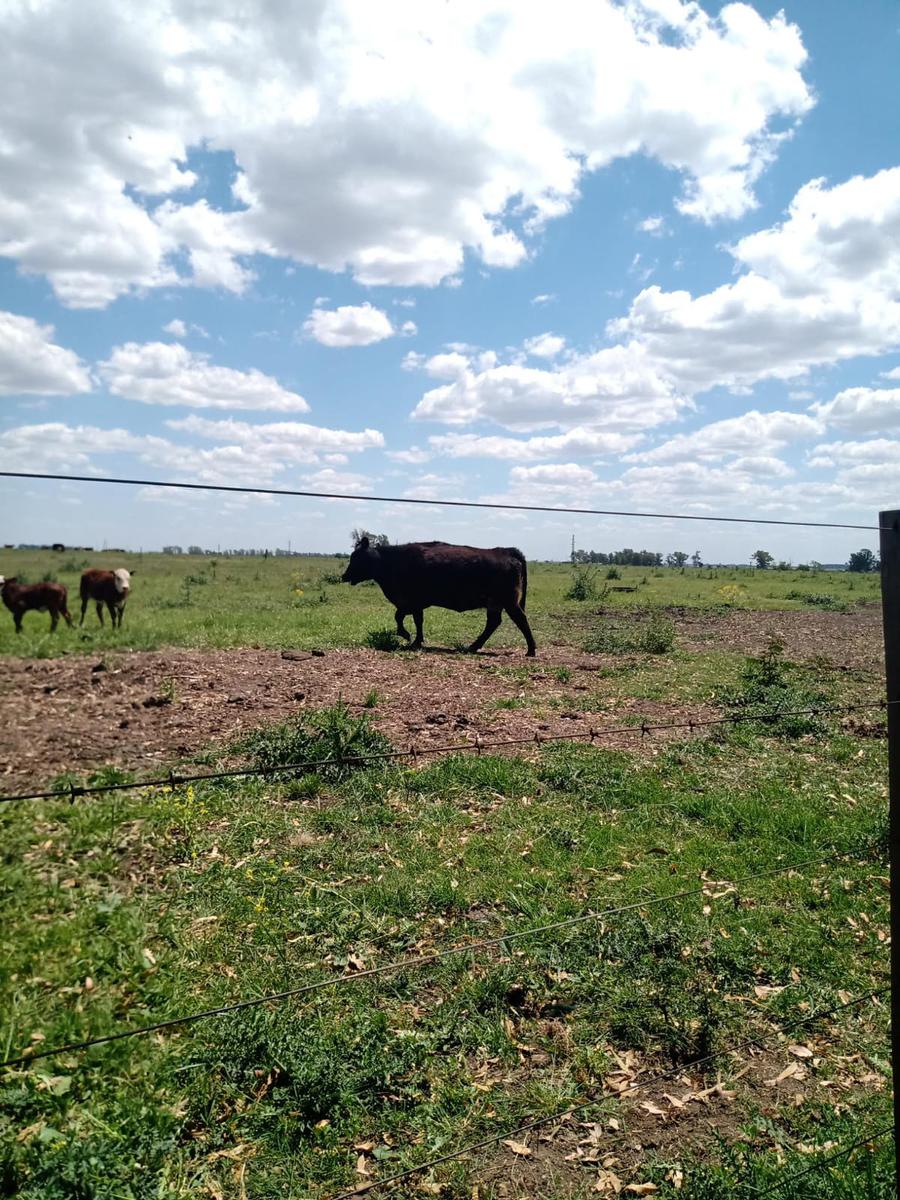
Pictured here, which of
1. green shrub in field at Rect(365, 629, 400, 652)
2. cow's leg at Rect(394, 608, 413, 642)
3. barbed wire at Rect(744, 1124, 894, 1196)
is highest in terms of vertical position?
cow's leg at Rect(394, 608, 413, 642)

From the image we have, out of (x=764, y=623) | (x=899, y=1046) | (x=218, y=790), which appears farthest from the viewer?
(x=764, y=623)

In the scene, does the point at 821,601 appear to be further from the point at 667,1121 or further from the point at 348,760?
the point at 348,760

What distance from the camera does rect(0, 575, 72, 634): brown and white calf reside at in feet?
41.5

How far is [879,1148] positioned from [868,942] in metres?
1.68

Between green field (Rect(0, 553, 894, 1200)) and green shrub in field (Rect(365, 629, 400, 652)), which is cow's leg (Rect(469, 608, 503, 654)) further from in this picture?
green field (Rect(0, 553, 894, 1200))

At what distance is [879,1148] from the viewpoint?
2.84 metres

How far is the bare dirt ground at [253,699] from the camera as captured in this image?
733 cm

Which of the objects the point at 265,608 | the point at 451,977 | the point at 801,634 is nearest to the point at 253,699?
the point at 451,977

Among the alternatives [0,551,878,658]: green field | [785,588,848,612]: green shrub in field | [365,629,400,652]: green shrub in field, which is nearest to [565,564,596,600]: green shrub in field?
[0,551,878,658]: green field

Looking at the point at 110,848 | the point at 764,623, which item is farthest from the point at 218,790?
the point at 764,623

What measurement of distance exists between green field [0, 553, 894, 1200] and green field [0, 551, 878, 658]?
7.77 ft

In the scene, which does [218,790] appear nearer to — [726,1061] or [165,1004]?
[165,1004]

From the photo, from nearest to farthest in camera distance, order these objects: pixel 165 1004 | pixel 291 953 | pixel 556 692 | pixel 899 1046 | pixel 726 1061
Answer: pixel 899 1046 < pixel 726 1061 < pixel 165 1004 < pixel 291 953 < pixel 556 692

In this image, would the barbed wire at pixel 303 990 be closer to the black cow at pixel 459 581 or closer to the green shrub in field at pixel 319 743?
the green shrub in field at pixel 319 743
